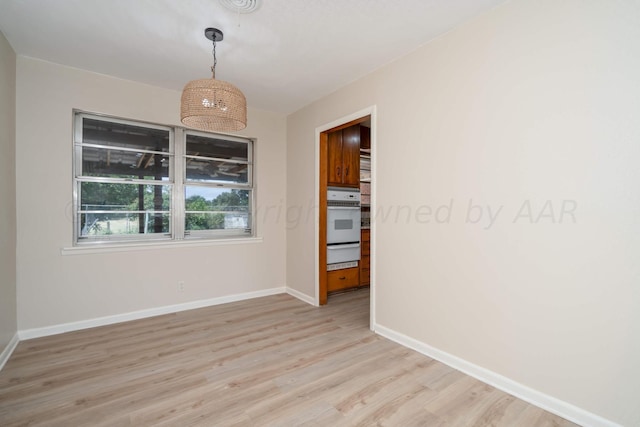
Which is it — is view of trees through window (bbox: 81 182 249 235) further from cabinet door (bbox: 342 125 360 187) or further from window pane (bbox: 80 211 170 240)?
cabinet door (bbox: 342 125 360 187)

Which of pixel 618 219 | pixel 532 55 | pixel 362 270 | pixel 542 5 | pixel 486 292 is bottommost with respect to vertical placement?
pixel 362 270

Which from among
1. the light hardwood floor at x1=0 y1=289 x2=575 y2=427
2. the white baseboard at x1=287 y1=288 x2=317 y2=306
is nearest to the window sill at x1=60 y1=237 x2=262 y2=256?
the light hardwood floor at x1=0 y1=289 x2=575 y2=427

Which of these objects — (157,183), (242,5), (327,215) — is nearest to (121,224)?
(157,183)

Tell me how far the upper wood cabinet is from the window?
1161 mm

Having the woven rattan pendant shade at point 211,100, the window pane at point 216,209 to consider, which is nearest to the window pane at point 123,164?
the window pane at point 216,209

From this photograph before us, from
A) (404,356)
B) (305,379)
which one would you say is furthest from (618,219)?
(305,379)

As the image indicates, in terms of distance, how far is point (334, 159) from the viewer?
415cm

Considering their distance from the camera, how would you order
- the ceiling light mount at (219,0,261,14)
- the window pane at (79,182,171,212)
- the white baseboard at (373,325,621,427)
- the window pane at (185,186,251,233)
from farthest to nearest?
the window pane at (185,186,251,233) → the window pane at (79,182,171,212) → the ceiling light mount at (219,0,261,14) → the white baseboard at (373,325,621,427)

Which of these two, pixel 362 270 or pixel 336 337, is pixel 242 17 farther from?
pixel 362 270

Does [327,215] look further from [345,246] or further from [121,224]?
[121,224]

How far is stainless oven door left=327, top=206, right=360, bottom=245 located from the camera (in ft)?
13.5

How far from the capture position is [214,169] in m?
3.94

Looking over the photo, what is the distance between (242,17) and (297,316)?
116 inches

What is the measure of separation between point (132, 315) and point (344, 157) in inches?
130
